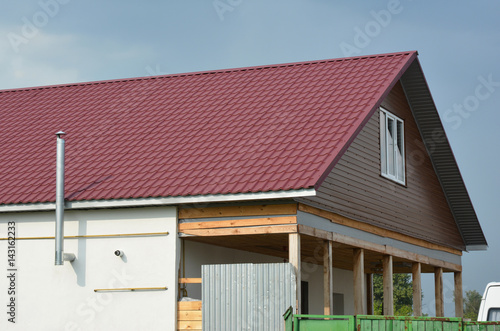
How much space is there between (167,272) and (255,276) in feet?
5.63

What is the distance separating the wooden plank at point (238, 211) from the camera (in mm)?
14617

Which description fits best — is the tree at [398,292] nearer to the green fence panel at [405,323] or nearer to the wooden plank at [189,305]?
the wooden plank at [189,305]

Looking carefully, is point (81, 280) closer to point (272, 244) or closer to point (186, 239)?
point (186, 239)

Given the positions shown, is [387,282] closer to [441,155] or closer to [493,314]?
[441,155]

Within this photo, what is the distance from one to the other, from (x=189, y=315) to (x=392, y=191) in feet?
22.5

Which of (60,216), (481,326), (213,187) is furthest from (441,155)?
(481,326)

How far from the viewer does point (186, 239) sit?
15648mm

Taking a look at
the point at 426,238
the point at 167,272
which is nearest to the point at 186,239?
the point at 167,272

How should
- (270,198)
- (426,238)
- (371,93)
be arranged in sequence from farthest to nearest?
1. (426,238)
2. (371,93)
3. (270,198)

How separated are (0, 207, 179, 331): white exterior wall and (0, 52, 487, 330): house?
0.03m

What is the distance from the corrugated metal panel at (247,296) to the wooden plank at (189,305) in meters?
0.14

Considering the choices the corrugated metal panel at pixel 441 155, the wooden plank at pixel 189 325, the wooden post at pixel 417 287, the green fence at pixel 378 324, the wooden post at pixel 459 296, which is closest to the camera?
the green fence at pixel 378 324

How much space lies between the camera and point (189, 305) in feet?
48.8

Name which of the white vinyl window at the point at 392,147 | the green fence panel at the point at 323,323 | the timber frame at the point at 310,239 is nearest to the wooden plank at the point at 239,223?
the timber frame at the point at 310,239
